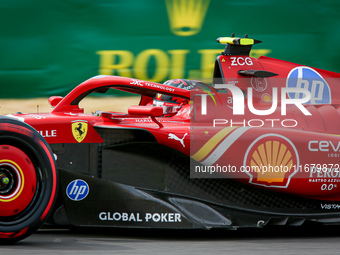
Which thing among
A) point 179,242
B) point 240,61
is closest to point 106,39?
point 240,61

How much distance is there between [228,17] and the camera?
728 centimetres

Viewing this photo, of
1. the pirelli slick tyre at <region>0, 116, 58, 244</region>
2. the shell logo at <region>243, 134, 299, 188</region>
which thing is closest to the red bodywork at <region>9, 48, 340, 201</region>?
the shell logo at <region>243, 134, 299, 188</region>

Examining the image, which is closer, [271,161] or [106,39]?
[271,161]

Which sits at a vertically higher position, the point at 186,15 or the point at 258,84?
the point at 186,15

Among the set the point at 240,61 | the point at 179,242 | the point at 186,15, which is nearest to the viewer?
the point at 179,242

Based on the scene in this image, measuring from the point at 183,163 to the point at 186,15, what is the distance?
3107mm

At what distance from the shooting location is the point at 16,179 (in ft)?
13.2

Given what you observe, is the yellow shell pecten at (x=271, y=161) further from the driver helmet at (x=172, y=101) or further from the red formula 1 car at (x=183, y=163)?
the driver helmet at (x=172, y=101)

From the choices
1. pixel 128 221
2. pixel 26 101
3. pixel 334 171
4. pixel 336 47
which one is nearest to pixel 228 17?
pixel 336 47

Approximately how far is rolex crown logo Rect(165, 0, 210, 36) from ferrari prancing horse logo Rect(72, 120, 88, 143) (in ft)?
10.2

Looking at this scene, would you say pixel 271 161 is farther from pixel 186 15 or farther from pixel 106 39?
pixel 106 39

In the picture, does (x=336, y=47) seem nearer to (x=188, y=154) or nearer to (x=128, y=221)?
(x=188, y=154)

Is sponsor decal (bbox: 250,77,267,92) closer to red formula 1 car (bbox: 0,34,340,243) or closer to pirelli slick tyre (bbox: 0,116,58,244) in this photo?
→ red formula 1 car (bbox: 0,34,340,243)

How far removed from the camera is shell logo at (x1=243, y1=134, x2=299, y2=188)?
456 centimetres
